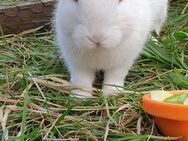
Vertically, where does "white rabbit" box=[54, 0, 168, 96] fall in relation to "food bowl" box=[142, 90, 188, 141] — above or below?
above

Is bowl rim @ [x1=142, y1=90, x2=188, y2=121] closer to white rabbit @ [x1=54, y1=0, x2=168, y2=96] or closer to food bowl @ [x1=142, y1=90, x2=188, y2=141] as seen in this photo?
food bowl @ [x1=142, y1=90, x2=188, y2=141]

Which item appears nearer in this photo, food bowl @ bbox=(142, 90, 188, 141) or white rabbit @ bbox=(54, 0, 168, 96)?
food bowl @ bbox=(142, 90, 188, 141)

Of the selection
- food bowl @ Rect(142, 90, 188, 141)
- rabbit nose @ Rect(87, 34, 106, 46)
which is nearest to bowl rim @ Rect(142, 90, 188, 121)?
food bowl @ Rect(142, 90, 188, 141)

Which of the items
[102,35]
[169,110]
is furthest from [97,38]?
[169,110]

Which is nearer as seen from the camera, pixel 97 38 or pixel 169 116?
pixel 169 116

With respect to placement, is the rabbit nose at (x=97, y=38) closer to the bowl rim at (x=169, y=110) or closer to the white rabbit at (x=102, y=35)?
the white rabbit at (x=102, y=35)

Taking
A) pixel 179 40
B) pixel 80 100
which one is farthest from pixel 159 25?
pixel 80 100

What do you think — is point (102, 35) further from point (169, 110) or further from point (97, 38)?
point (169, 110)
